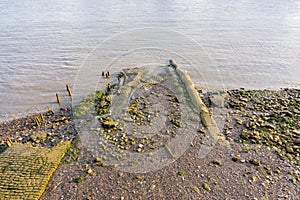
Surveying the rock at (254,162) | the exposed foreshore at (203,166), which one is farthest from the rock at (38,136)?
the rock at (254,162)

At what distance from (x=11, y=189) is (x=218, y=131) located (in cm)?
537

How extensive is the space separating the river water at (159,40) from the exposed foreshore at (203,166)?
2.99 m

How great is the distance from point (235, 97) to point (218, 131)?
3.09m

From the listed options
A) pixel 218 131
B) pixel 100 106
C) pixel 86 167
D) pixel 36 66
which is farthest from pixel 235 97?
pixel 36 66

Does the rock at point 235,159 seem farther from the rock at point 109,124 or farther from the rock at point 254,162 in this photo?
the rock at point 109,124

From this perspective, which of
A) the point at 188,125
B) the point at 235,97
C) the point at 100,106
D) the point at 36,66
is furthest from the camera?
the point at 36,66

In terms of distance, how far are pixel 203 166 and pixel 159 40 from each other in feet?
43.1

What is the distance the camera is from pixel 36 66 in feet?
40.5

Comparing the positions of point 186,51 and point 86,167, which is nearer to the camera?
point 86,167

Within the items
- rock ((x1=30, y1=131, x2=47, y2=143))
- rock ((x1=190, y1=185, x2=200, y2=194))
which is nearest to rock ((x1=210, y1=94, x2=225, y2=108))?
rock ((x1=190, y1=185, x2=200, y2=194))

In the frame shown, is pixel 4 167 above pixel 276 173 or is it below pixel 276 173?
above

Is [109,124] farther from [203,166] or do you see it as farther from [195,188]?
[195,188]

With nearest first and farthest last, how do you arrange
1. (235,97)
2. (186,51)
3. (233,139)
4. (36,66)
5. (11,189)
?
(11,189), (233,139), (235,97), (36,66), (186,51)

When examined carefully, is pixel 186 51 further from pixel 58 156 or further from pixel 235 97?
pixel 58 156
